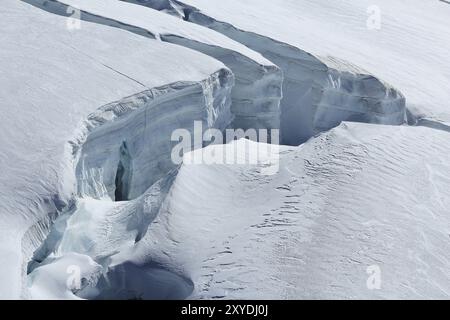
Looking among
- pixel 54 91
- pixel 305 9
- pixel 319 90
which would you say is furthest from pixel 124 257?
pixel 305 9

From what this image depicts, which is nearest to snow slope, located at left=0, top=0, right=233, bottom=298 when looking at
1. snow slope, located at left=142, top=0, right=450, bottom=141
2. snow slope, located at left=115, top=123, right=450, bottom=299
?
snow slope, located at left=115, top=123, right=450, bottom=299

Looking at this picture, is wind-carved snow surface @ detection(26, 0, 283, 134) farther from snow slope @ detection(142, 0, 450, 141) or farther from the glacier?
snow slope @ detection(142, 0, 450, 141)

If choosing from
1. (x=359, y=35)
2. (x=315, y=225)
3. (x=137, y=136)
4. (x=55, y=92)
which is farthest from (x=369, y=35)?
(x=315, y=225)

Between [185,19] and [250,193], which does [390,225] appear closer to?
[250,193]

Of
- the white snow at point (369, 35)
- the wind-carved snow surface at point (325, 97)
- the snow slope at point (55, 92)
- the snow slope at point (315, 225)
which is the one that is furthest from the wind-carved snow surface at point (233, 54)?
the snow slope at point (315, 225)

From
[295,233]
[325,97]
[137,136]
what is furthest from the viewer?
[325,97]

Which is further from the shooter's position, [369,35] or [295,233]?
[369,35]

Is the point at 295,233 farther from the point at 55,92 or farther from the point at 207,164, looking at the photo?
the point at 55,92
